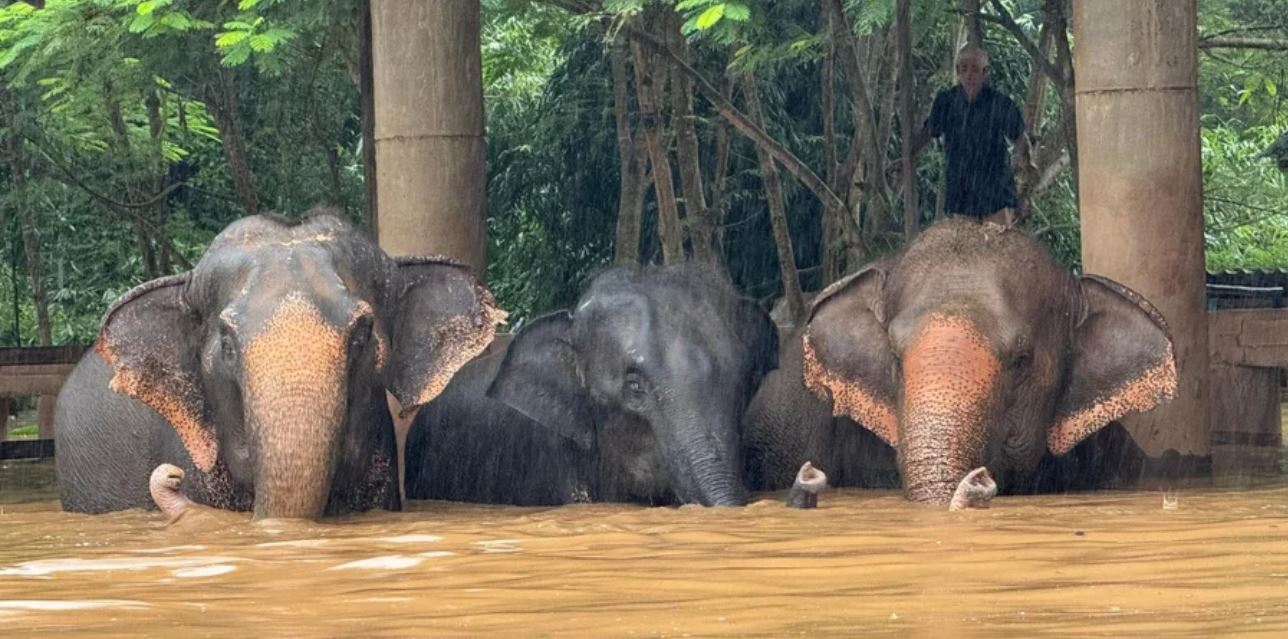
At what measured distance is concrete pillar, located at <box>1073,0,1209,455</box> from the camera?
909 cm

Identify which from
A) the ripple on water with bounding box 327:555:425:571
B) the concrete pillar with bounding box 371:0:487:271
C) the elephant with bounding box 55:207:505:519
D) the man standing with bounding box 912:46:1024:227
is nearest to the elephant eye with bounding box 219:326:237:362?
the elephant with bounding box 55:207:505:519

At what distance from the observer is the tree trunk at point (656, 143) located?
607 inches

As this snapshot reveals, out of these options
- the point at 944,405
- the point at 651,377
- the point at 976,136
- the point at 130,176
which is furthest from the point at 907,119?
the point at 130,176

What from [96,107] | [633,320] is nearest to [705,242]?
[96,107]

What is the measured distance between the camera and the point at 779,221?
15273 mm

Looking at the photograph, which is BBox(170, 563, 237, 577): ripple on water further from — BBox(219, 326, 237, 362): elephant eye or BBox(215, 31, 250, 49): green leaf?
BBox(215, 31, 250, 49): green leaf

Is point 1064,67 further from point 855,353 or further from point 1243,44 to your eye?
point 855,353

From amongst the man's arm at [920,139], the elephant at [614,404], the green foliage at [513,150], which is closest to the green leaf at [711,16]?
the elephant at [614,404]

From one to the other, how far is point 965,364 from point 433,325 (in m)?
2.02

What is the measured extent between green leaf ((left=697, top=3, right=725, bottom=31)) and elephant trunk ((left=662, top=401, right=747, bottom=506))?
2.22m

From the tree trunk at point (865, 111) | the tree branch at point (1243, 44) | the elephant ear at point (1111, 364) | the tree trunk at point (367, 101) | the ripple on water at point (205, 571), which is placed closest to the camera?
the ripple on water at point (205, 571)

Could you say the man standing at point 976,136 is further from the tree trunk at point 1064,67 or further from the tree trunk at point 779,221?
the tree trunk at point 779,221

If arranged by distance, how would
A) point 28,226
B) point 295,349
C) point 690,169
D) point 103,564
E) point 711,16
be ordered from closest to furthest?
point 103,564, point 295,349, point 711,16, point 690,169, point 28,226

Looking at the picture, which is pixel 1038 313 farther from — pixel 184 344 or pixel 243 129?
pixel 243 129
